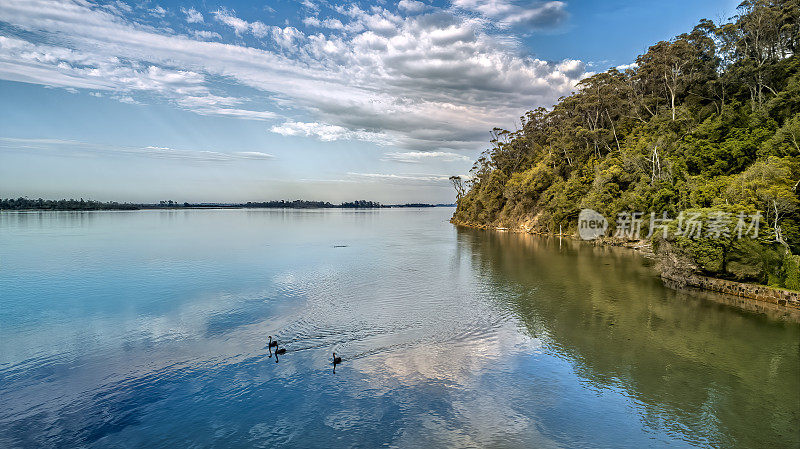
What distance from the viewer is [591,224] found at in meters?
67.8

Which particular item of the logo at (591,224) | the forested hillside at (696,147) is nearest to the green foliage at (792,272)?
the forested hillside at (696,147)

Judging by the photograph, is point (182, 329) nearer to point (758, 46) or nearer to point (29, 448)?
point (29, 448)

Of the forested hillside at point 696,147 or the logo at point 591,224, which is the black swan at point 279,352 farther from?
the logo at point 591,224

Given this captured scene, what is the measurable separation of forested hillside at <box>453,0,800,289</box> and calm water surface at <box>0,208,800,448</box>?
791 cm

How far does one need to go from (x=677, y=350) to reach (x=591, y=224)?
51484 millimetres

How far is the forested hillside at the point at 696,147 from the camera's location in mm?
30781

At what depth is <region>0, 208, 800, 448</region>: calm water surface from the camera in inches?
524

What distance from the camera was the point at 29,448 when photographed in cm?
1202

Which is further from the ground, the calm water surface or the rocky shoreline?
the rocky shoreline

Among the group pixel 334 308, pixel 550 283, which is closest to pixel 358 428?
pixel 334 308

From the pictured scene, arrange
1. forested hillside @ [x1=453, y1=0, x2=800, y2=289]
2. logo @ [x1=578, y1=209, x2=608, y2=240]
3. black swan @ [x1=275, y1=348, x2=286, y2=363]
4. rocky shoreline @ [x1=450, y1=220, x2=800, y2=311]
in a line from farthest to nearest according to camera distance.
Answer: logo @ [x1=578, y1=209, x2=608, y2=240]
forested hillside @ [x1=453, y1=0, x2=800, y2=289]
rocky shoreline @ [x1=450, y1=220, x2=800, y2=311]
black swan @ [x1=275, y1=348, x2=286, y2=363]

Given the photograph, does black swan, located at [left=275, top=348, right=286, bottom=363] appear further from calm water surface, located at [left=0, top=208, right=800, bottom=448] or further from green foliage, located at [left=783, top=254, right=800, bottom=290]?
green foliage, located at [left=783, top=254, right=800, bottom=290]

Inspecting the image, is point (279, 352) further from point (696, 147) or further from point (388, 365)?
point (696, 147)

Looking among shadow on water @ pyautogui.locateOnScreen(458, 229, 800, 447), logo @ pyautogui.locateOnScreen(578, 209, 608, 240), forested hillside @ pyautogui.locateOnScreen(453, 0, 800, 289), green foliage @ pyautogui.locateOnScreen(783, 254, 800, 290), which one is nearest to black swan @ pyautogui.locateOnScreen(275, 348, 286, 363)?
shadow on water @ pyautogui.locateOnScreen(458, 229, 800, 447)
